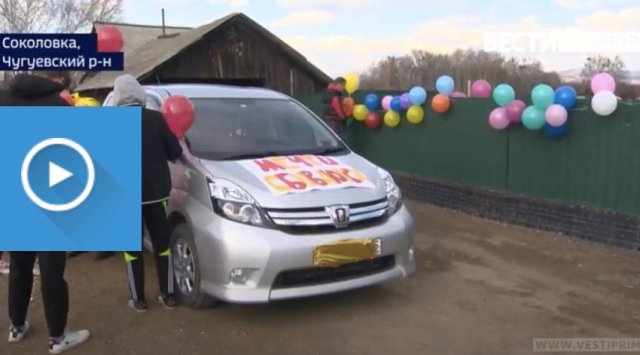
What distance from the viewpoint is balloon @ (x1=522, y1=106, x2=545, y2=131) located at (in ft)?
23.7

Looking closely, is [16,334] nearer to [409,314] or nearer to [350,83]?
[409,314]

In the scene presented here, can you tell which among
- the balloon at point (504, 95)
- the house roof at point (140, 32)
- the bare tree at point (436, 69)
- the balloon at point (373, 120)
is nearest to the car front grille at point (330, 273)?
the balloon at point (504, 95)

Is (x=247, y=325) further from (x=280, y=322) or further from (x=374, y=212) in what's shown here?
(x=374, y=212)

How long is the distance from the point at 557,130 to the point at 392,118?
362cm

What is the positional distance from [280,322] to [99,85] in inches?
628

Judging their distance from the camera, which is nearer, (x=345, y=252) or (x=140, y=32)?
(x=345, y=252)

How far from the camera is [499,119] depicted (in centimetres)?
783

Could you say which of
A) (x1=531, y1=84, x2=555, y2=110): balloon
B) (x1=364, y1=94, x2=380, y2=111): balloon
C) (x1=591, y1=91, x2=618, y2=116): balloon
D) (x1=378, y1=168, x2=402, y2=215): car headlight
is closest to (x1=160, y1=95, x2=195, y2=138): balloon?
(x1=378, y1=168, x2=402, y2=215): car headlight

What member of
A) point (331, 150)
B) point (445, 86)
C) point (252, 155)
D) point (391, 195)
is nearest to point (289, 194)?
point (252, 155)

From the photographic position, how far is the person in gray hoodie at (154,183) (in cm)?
439

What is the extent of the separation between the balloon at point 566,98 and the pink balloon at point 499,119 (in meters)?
0.84

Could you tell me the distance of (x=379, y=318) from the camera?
462 cm

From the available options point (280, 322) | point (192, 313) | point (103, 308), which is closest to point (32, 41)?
point (103, 308)

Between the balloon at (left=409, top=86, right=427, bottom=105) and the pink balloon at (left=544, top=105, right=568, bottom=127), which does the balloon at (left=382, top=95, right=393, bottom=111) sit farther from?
the pink balloon at (left=544, top=105, right=568, bottom=127)
